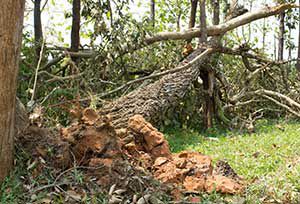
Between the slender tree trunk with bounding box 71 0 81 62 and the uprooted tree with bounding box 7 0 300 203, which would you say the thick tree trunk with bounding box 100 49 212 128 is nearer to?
the uprooted tree with bounding box 7 0 300 203

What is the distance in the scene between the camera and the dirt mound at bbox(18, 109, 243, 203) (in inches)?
124

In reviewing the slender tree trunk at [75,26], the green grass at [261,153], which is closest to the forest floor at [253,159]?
the green grass at [261,153]

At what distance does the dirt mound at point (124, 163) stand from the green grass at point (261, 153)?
0.22m

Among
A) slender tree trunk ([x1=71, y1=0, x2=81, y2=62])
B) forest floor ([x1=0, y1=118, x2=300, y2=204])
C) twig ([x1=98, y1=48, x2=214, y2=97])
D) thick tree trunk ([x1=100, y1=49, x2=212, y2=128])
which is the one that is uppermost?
slender tree trunk ([x1=71, y1=0, x2=81, y2=62])

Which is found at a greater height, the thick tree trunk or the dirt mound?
the thick tree trunk

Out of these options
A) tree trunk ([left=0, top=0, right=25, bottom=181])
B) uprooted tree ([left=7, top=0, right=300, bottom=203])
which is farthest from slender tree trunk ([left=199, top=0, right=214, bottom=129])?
tree trunk ([left=0, top=0, right=25, bottom=181])

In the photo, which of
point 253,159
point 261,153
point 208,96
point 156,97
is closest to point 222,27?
point 208,96

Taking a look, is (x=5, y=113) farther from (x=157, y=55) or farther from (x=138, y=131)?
(x=157, y=55)

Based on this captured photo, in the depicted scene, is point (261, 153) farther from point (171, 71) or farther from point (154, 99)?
point (171, 71)

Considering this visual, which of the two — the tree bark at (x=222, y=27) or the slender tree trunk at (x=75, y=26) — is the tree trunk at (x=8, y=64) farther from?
the tree bark at (x=222, y=27)

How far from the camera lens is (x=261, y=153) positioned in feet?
15.0

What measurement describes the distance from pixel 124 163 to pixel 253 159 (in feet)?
5.27

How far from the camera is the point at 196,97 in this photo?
6.59m

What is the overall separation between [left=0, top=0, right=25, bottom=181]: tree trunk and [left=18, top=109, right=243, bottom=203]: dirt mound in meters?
0.36
